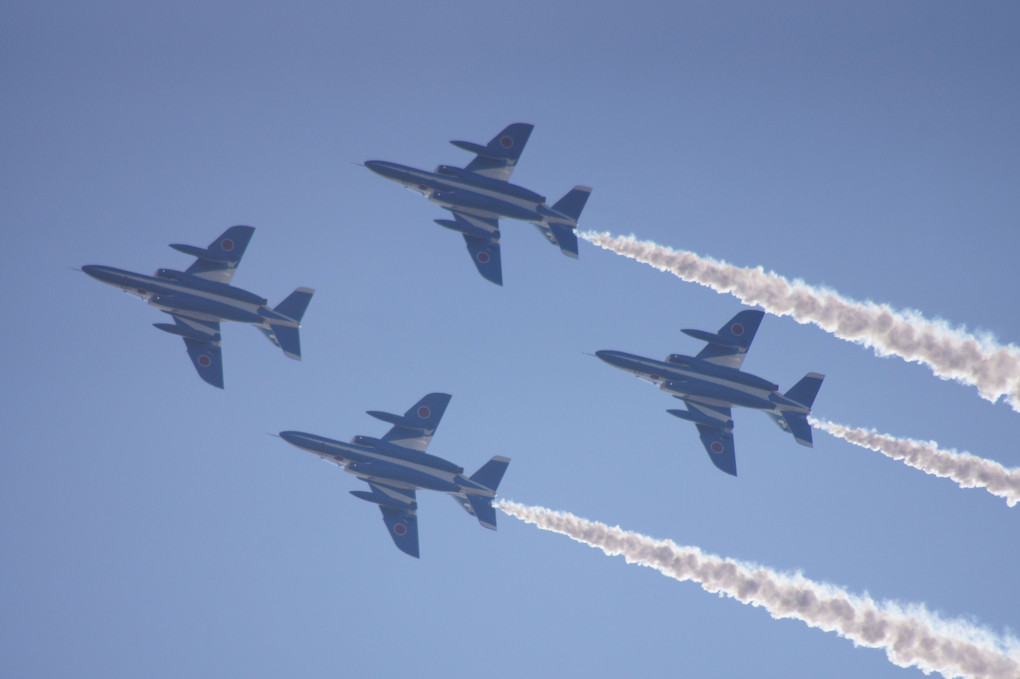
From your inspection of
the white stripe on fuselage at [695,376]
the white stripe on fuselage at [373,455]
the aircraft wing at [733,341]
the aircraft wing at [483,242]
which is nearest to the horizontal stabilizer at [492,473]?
the white stripe on fuselage at [373,455]

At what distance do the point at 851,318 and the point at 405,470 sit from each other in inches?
1326

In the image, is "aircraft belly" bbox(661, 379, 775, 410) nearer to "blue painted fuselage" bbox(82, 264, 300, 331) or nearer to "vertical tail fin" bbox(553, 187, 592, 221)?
"vertical tail fin" bbox(553, 187, 592, 221)

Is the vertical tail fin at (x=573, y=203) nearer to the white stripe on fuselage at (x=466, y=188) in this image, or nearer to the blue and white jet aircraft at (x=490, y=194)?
the blue and white jet aircraft at (x=490, y=194)

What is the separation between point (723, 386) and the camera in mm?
79250

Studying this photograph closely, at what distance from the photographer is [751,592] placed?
78250 mm

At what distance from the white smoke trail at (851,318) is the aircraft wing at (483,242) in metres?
6.80

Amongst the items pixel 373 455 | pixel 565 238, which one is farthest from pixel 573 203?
pixel 373 455

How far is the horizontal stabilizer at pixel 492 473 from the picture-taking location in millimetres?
79125

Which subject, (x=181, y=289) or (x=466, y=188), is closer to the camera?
(x=181, y=289)

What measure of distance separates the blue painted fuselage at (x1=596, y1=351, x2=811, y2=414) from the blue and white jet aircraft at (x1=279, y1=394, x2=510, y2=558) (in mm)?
11337

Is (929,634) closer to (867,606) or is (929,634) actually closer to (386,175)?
(867,606)

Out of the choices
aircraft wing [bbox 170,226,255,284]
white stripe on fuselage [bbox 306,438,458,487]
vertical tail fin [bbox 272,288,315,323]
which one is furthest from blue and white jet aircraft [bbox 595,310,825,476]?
aircraft wing [bbox 170,226,255,284]

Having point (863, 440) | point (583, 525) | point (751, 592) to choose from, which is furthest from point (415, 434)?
point (863, 440)

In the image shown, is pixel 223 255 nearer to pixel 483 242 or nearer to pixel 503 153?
pixel 483 242
